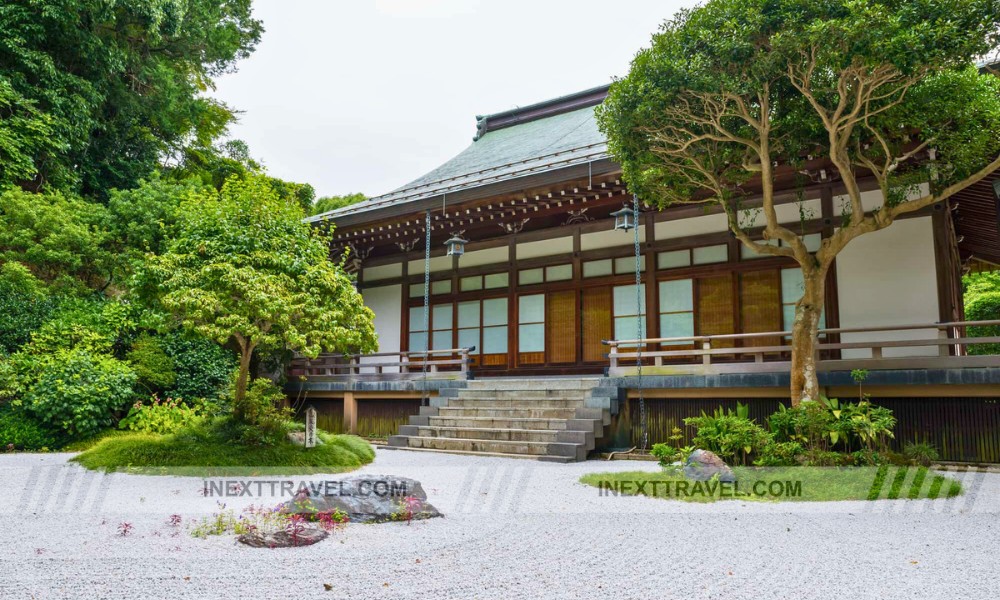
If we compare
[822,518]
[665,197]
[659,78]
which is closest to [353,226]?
[665,197]

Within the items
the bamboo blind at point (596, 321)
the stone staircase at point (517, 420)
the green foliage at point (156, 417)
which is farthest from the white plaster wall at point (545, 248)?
the green foliage at point (156, 417)

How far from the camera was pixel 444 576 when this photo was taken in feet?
11.5

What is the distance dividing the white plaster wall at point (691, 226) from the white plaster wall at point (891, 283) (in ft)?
6.25

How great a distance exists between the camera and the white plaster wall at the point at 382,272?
14195 millimetres

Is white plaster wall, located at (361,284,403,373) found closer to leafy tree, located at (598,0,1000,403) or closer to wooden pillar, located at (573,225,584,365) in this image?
wooden pillar, located at (573,225,584,365)

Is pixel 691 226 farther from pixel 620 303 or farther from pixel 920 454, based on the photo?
pixel 920 454

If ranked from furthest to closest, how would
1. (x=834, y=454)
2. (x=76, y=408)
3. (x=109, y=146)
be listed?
(x=109, y=146) < (x=76, y=408) < (x=834, y=454)

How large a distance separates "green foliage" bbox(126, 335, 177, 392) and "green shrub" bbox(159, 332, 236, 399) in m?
0.13

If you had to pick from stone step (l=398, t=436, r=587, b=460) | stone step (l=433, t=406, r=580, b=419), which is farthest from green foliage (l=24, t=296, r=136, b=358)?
stone step (l=433, t=406, r=580, b=419)

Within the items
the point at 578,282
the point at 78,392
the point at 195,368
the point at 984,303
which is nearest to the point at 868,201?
the point at 578,282

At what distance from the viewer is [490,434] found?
9.25 meters

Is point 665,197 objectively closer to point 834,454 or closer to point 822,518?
point 834,454

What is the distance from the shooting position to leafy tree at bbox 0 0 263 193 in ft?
43.9

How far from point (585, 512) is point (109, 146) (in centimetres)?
1689
